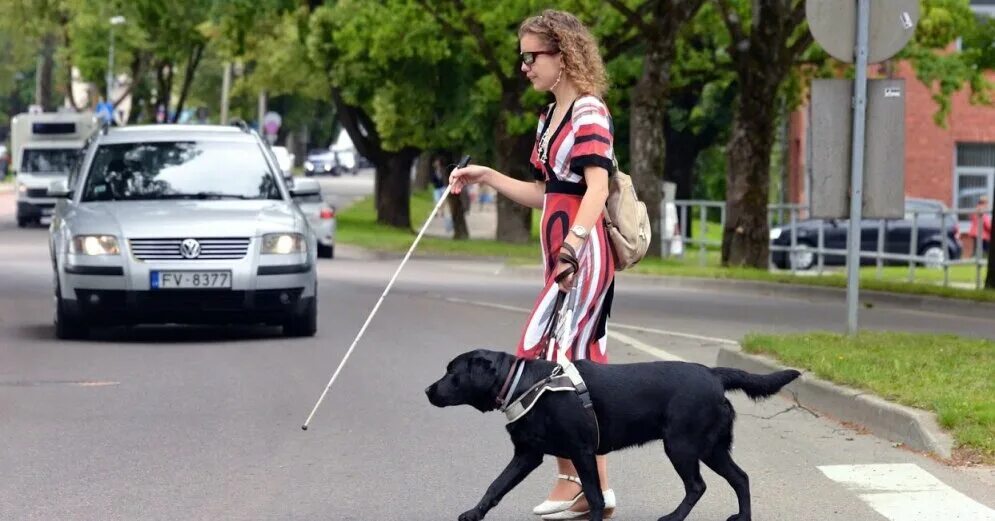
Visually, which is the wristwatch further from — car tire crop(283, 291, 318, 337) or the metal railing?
the metal railing

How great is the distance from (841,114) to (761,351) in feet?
7.65

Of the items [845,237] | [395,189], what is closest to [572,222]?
[845,237]

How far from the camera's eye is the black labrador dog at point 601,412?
643cm

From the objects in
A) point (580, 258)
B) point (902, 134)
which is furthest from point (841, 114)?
point (580, 258)

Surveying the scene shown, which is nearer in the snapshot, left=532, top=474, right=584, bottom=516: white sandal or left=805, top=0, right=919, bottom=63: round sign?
left=532, top=474, right=584, bottom=516: white sandal

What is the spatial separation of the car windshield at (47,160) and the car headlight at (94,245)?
32.8m

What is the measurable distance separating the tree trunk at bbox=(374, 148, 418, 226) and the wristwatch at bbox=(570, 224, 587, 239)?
143ft

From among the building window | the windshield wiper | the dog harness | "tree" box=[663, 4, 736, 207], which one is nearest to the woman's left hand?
the dog harness

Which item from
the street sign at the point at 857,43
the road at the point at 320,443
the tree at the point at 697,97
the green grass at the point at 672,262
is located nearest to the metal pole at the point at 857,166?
the street sign at the point at 857,43

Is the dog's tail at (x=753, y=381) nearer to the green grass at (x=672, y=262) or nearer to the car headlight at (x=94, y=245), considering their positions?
the car headlight at (x=94, y=245)

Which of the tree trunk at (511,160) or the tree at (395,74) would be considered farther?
the tree at (395,74)

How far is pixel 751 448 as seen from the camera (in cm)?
923

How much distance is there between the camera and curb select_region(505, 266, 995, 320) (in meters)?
20.3

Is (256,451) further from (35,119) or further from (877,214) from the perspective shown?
(35,119)
